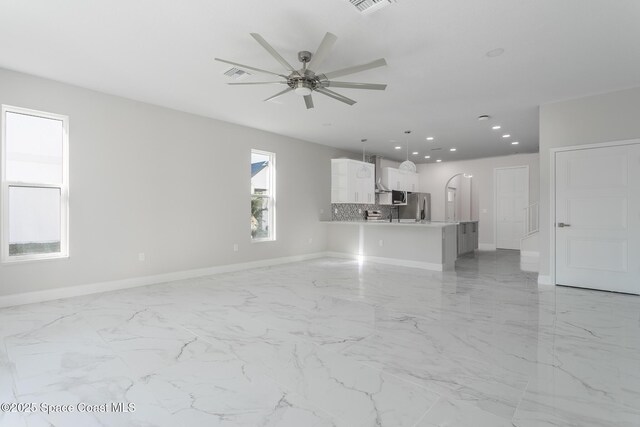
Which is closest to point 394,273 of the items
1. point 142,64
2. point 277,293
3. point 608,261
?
point 277,293

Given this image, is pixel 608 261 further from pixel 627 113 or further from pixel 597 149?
pixel 627 113

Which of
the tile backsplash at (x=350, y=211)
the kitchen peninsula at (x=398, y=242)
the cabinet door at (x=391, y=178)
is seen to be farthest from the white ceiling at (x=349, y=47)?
the cabinet door at (x=391, y=178)

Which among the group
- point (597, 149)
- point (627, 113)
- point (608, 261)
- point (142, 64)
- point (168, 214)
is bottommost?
point (608, 261)

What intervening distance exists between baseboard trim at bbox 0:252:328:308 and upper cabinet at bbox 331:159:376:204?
2.48 metres

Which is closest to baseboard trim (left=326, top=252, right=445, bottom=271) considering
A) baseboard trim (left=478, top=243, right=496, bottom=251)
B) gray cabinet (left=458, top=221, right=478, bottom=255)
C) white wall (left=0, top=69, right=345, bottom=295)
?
white wall (left=0, top=69, right=345, bottom=295)

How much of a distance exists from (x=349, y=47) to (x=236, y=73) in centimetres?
140

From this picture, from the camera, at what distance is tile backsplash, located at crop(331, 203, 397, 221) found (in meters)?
8.41

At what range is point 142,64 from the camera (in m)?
3.64

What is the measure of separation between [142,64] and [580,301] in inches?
232

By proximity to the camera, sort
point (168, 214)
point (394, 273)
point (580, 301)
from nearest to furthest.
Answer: point (580, 301) → point (168, 214) → point (394, 273)

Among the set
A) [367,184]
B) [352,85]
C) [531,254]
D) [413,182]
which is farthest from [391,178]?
[352,85]

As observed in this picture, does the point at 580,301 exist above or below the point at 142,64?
below

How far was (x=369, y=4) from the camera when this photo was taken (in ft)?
8.23

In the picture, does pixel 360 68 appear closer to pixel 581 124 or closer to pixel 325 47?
pixel 325 47
